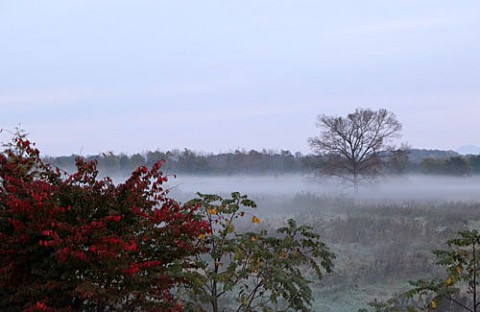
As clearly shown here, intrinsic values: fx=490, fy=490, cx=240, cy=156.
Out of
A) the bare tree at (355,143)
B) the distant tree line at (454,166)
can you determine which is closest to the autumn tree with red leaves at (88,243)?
the bare tree at (355,143)

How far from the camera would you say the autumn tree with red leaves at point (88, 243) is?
3.79 m

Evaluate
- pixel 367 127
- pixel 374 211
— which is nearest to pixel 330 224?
pixel 374 211

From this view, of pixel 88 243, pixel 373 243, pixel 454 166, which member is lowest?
pixel 373 243

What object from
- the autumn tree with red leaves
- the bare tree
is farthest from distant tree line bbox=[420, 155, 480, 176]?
the autumn tree with red leaves

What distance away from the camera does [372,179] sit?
35656 millimetres

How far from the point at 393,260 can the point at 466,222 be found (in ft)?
25.4

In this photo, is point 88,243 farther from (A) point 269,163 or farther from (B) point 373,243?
(A) point 269,163

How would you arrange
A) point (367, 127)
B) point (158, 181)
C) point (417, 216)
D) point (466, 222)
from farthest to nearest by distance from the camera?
1. point (367, 127)
2. point (417, 216)
3. point (466, 222)
4. point (158, 181)

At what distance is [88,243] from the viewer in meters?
3.86

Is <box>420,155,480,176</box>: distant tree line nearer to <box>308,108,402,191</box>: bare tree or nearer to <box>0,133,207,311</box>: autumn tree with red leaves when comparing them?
<box>308,108,402,191</box>: bare tree

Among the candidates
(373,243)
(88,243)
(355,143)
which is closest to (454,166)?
(355,143)

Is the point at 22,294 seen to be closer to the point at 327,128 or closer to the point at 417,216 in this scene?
the point at 417,216

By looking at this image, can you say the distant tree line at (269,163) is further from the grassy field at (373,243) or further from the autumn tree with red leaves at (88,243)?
the autumn tree with red leaves at (88,243)

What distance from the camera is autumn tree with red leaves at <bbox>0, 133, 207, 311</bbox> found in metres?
3.79
